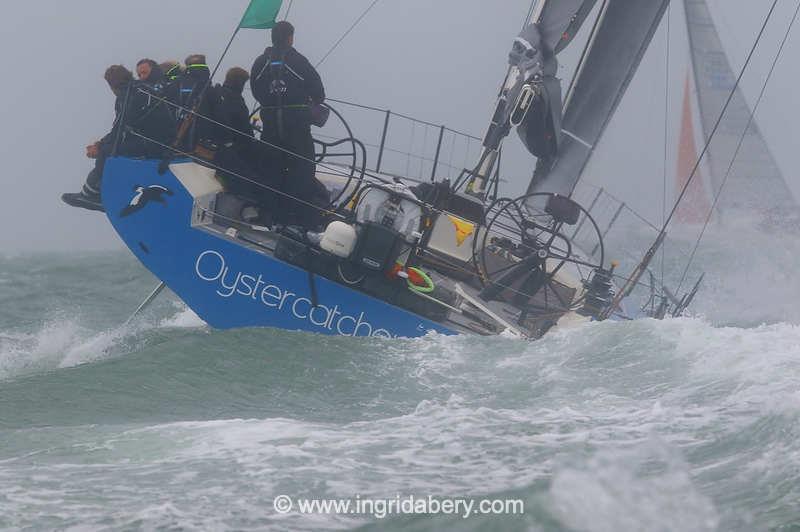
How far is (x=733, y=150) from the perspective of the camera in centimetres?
1072

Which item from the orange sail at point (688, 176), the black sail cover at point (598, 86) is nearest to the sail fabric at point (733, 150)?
the orange sail at point (688, 176)

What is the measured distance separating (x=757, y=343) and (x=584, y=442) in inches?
60.9

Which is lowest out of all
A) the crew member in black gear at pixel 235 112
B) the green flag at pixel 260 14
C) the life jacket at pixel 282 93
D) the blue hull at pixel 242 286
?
the blue hull at pixel 242 286

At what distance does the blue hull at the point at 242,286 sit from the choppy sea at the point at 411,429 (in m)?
0.19

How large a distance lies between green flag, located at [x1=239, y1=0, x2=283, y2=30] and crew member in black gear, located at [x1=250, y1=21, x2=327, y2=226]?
0.97 feet

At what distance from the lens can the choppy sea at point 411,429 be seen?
10.6 feet

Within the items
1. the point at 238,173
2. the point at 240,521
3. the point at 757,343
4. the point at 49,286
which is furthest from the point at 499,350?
the point at 49,286

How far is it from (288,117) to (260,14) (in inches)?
28.3

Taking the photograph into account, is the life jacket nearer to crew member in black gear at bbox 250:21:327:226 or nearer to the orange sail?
crew member in black gear at bbox 250:21:327:226

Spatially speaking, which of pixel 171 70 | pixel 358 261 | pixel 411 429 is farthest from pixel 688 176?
pixel 411 429

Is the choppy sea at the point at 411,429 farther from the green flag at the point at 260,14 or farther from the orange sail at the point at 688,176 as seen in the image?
the orange sail at the point at 688,176

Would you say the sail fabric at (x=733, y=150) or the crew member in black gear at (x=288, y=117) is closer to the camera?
the crew member in black gear at (x=288, y=117)

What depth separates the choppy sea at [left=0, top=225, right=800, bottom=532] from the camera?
3.23 meters

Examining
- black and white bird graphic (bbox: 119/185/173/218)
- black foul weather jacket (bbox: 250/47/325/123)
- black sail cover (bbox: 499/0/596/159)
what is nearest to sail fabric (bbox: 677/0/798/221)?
black sail cover (bbox: 499/0/596/159)
